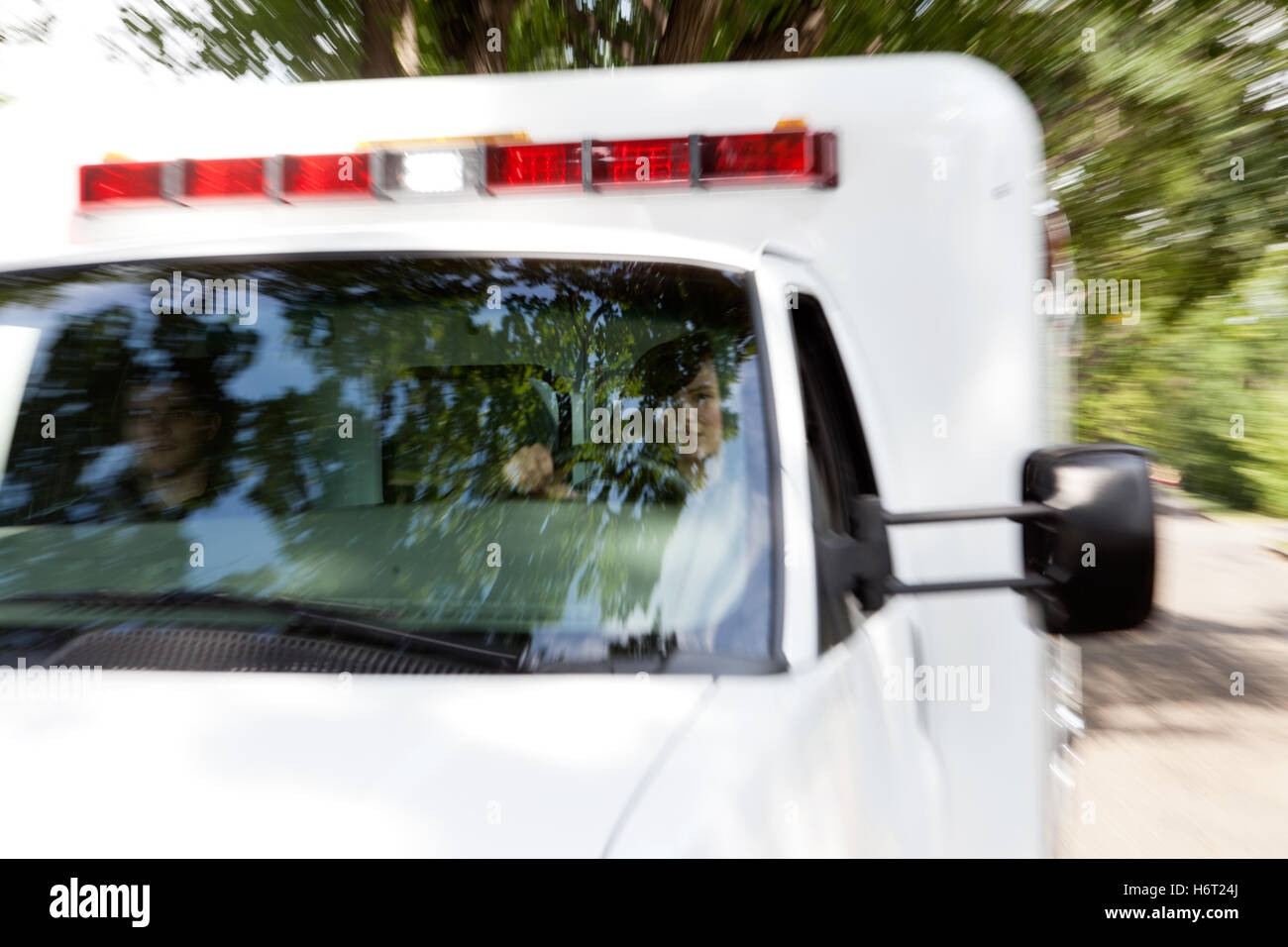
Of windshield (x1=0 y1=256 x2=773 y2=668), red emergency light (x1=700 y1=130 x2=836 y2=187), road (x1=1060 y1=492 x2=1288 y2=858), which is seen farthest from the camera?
road (x1=1060 y1=492 x2=1288 y2=858)

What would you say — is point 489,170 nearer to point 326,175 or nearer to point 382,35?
point 326,175

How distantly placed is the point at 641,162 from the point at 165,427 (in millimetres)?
1278

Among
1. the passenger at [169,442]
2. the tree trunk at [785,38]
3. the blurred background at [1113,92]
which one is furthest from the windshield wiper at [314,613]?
the tree trunk at [785,38]

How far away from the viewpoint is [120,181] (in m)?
2.62

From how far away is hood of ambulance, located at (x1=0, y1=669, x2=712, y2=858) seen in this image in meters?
1.21

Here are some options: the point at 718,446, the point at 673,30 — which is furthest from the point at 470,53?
the point at 718,446

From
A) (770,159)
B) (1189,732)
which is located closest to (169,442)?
(770,159)

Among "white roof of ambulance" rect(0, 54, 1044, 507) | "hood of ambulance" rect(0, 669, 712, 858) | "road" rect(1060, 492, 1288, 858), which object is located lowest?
"road" rect(1060, 492, 1288, 858)

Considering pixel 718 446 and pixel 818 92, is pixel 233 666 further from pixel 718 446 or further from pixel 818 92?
pixel 818 92

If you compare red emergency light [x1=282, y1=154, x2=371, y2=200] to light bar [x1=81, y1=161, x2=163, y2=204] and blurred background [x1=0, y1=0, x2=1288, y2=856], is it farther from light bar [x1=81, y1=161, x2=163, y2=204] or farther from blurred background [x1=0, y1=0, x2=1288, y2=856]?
blurred background [x1=0, y1=0, x2=1288, y2=856]

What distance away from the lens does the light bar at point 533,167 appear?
2.54m

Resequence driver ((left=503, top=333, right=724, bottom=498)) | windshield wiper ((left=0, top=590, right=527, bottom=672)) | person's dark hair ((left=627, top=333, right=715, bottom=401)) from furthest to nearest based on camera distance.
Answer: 1. person's dark hair ((left=627, top=333, right=715, bottom=401))
2. driver ((left=503, top=333, right=724, bottom=498))
3. windshield wiper ((left=0, top=590, right=527, bottom=672))

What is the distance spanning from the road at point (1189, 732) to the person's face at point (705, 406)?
874 mm

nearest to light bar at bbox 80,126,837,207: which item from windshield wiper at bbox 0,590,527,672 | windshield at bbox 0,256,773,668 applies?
windshield at bbox 0,256,773,668
